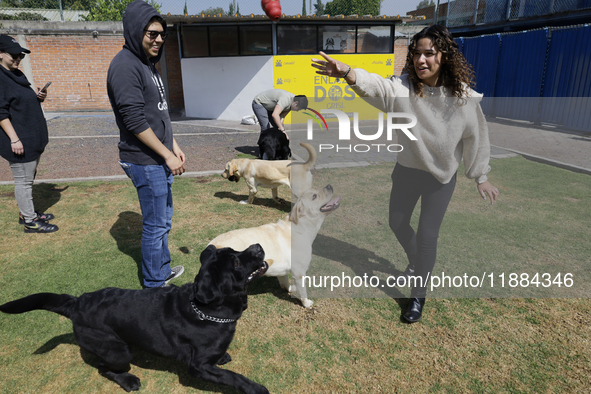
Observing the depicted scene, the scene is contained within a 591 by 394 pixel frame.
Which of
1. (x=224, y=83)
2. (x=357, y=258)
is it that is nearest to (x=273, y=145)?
(x=357, y=258)

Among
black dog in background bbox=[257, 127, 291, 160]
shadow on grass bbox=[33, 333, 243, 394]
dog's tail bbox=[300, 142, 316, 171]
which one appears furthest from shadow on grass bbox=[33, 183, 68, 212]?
dog's tail bbox=[300, 142, 316, 171]

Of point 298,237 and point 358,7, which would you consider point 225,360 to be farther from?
point 358,7

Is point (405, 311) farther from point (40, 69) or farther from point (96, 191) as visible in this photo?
point (40, 69)

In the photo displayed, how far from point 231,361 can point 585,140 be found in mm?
11669

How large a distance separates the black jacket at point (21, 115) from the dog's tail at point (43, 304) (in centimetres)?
299

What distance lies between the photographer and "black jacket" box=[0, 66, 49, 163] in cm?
425

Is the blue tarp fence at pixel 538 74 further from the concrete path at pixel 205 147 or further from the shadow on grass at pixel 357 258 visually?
the shadow on grass at pixel 357 258

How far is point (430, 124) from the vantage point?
268cm

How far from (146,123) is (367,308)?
2.42m

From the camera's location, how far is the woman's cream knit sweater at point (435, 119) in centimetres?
264

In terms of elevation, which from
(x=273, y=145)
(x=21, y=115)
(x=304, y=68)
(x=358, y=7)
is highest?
(x=358, y=7)

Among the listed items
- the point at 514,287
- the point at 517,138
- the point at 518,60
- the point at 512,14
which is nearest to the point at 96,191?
the point at 514,287

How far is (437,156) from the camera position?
2.77m

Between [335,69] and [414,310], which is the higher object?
[335,69]
